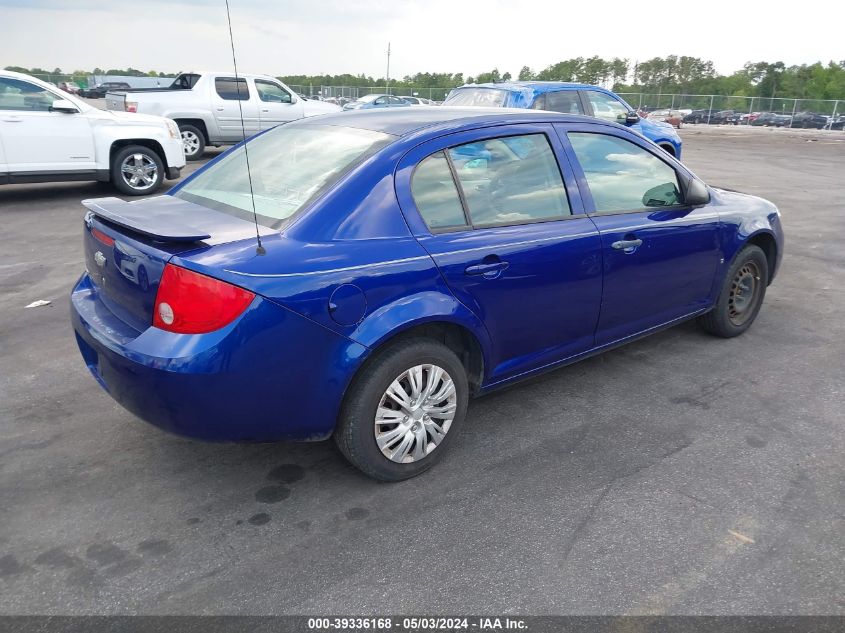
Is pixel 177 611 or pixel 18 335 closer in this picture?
pixel 177 611

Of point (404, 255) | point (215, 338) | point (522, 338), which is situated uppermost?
point (404, 255)

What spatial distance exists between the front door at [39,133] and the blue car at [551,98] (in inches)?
204

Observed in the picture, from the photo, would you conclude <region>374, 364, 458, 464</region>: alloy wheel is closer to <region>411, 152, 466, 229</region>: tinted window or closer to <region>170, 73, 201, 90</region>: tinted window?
<region>411, 152, 466, 229</region>: tinted window

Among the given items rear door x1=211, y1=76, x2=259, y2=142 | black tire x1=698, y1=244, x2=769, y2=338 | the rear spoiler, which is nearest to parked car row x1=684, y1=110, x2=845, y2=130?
rear door x1=211, y1=76, x2=259, y2=142

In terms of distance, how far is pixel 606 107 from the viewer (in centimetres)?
1116

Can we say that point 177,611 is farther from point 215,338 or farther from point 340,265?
point 340,265

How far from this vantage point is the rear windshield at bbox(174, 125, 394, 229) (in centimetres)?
308

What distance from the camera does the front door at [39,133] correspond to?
8852mm

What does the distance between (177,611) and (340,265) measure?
1407 mm

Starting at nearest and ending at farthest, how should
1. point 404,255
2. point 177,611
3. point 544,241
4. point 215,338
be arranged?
point 177,611 → point 215,338 → point 404,255 → point 544,241

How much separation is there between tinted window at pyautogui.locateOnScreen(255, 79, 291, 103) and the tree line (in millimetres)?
65578

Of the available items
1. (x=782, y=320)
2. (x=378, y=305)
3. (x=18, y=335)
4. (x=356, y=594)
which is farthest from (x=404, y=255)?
(x=782, y=320)

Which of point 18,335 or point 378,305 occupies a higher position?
point 378,305

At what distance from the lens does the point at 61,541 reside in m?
2.69
